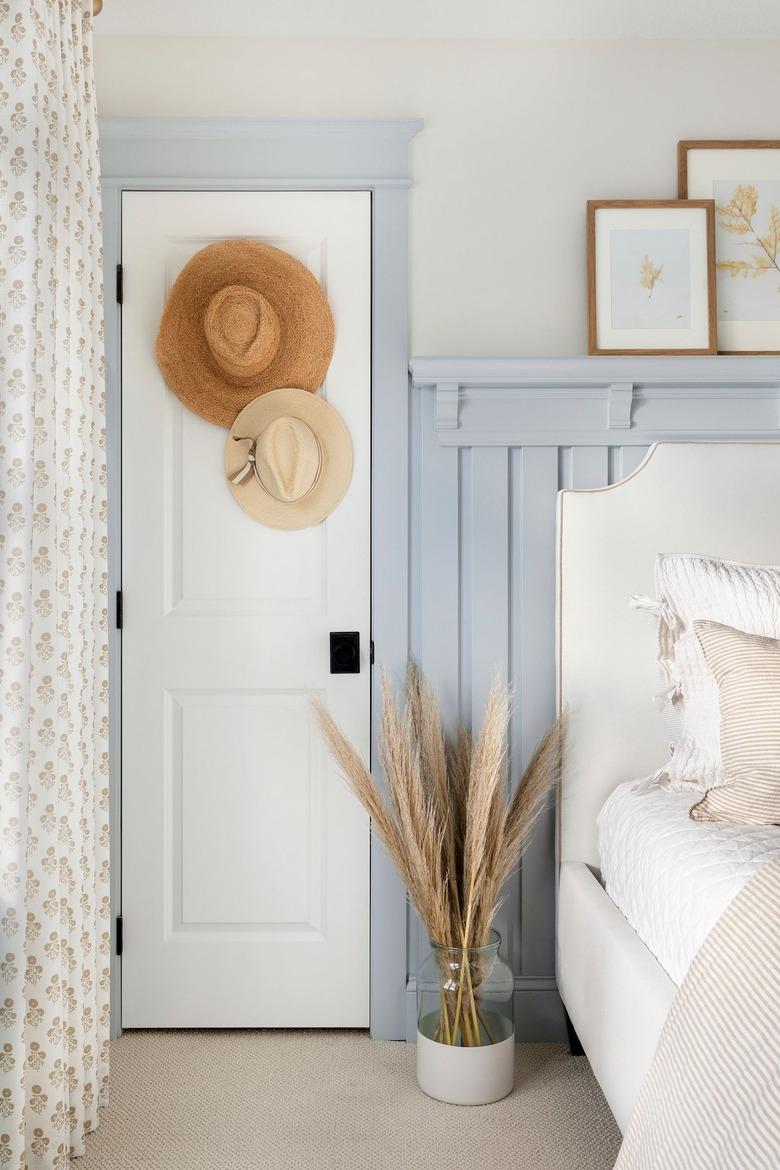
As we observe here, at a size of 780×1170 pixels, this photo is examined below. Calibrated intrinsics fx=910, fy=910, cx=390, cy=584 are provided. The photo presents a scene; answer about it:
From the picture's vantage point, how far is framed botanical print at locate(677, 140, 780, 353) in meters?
2.35

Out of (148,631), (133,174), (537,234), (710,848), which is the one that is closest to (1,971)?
(148,631)

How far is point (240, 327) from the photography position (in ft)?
7.51

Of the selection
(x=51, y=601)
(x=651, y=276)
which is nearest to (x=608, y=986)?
(x=51, y=601)

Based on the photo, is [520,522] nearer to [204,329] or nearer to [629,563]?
[629,563]

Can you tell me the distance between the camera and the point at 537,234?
2377mm

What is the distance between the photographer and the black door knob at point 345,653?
2373mm

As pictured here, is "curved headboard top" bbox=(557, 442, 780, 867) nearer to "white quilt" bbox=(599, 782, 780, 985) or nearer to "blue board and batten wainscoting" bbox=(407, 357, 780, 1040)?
"blue board and batten wainscoting" bbox=(407, 357, 780, 1040)

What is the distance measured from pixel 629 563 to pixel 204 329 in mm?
1230

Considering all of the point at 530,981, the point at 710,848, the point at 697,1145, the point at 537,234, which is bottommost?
the point at 530,981

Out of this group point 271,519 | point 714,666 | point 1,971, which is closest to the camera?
point 1,971

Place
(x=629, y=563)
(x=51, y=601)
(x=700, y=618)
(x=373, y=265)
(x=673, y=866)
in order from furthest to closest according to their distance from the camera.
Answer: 1. (x=373, y=265)
2. (x=629, y=563)
3. (x=700, y=618)
4. (x=51, y=601)
5. (x=673, y=866)

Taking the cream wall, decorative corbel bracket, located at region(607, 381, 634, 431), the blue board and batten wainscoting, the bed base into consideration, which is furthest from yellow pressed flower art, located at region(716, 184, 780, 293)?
the bed base

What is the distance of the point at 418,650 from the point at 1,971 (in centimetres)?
122

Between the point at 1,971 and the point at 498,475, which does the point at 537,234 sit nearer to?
the point at 498,475
